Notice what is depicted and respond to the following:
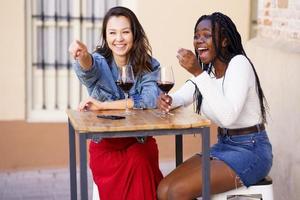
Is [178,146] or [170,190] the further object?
[178,146]

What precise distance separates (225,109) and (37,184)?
305cm

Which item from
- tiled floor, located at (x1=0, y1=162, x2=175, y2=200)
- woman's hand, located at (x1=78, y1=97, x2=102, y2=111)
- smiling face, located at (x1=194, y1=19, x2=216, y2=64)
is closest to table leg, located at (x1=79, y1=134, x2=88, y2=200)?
woman's hand, located at (x1=78, y1=97, x2=102, y2=111)

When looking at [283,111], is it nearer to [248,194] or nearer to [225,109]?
[248,194]

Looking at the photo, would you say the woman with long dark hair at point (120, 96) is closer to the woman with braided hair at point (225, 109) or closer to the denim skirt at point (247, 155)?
the woman with braided hair at point (225, 109)

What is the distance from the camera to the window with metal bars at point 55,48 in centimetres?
687

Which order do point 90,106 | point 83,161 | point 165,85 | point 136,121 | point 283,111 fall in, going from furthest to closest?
1. point 283,111
2. point 90,106
3. point 165,85
4. point 136,121
5. point 83,161

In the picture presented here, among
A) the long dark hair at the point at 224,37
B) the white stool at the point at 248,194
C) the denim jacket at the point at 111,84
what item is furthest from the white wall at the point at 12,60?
the white stool at the point at 248,194

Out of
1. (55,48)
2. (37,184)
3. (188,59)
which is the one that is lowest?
(37,184)

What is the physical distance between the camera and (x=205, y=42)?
13.3ft

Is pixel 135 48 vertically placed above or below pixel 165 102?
above

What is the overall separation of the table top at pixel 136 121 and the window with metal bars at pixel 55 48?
119 inches

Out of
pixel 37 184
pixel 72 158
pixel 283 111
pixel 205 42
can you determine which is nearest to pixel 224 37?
pixel 205 42

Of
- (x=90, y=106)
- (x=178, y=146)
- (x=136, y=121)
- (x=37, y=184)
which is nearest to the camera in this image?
(x=136, y=121)

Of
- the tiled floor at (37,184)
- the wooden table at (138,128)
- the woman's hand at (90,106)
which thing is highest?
the woman's hand at (90,106)
